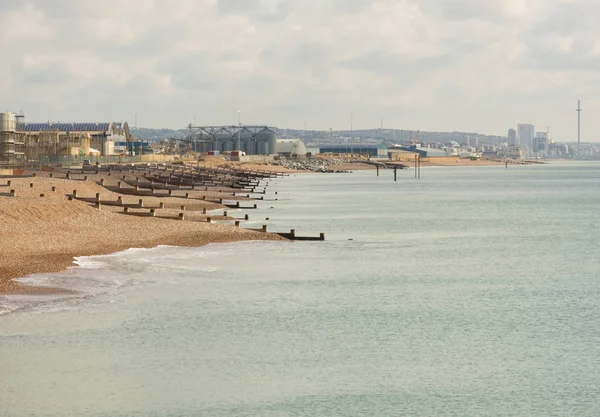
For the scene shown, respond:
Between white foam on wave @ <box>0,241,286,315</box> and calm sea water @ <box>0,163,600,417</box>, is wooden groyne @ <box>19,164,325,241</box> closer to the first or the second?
white foam on wave @ <box>0,241,286,315</box>

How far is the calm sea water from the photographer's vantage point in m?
25.3

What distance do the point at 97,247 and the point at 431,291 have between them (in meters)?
19.0

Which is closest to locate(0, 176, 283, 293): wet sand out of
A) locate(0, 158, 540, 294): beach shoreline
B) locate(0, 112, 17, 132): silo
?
locate(0, 158, 540, 294): beach shoreline

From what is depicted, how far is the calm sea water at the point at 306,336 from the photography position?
82.9 feet

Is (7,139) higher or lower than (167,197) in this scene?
higher

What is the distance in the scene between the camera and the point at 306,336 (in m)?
32.9

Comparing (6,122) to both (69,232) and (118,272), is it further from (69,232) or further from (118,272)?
(118,272)

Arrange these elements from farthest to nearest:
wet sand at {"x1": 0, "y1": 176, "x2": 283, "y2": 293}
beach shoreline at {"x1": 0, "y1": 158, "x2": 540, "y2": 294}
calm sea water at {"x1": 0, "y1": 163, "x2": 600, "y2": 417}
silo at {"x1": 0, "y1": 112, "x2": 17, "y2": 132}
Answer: silo at {"x1": 0, "y1": 112, "x2": 17, "y2": 132}, wet sand at {"x1": 0, "y1": 176, "x2": 283, "y2": 293}, beach shoreline at {"x1": 0, "y1": 158, "x2": 540, "y2": 294}, calm sea water at {"x1": 0, "y1": 163, "x2": 600, "y2": 417}

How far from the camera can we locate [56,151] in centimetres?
18212

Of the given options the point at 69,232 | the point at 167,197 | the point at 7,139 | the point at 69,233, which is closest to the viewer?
the point at 69,233

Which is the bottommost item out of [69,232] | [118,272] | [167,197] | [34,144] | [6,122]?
[118,272]

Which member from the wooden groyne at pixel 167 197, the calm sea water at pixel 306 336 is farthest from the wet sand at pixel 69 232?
the calm sea water at pixel 306 336

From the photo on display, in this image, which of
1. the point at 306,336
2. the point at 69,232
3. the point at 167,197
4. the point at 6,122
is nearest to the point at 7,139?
the point at 6,122

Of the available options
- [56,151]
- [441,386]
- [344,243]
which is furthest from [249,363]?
[56,151]
